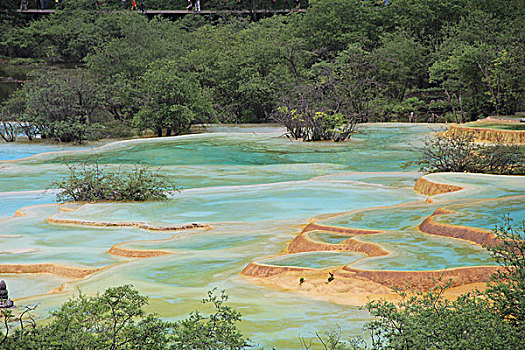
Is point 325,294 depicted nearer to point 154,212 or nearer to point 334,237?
point 334,237

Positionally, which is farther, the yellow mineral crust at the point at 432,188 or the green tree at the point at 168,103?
the green tree at the point at 168,103

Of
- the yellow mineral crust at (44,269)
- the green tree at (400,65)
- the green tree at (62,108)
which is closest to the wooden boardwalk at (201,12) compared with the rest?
the green tree at (400,65)

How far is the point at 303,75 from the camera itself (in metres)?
29.6

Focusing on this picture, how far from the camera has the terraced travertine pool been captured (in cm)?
530

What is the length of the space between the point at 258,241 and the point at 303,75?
22484 millimetres

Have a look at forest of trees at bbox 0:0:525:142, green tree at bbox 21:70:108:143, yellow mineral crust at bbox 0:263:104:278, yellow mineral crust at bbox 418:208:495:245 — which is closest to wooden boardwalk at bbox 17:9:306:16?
forest of trees at bbox 0:0:525:142

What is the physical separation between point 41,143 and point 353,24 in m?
19.7

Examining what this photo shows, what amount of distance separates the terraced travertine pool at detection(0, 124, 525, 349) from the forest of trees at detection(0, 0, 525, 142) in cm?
749

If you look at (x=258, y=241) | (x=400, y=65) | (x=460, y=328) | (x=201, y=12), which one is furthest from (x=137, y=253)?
(x=201, y=12)

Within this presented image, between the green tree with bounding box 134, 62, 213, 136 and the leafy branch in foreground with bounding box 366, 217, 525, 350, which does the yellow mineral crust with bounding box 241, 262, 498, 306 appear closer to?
the leafy branch in foreground with bounding box 366, 217, 525, 350

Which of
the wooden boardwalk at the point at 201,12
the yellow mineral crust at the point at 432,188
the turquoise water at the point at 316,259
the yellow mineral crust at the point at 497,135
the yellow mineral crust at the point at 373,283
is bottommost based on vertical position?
the yellow mineral crust at the point at 497,135

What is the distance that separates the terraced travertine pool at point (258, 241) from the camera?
5.30m

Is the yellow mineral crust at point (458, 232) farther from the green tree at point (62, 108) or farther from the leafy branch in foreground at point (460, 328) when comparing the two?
the green tree at point (62, 108)

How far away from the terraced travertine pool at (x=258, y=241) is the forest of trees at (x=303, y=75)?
7.49 meters
